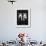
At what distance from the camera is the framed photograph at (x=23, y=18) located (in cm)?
503

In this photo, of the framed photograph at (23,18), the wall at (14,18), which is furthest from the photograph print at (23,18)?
the wall at (14,18)

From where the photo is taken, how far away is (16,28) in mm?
5039

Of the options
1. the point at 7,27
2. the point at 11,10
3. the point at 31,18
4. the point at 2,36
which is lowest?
the point at 2,36

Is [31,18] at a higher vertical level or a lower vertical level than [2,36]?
higher

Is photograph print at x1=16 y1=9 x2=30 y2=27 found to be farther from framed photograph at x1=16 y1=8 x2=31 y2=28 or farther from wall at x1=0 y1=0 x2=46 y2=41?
wall at x1=0 y1=0 x2=46 y2=41

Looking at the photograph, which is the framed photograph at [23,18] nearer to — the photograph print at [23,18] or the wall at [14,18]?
the photograph print at [23,18]

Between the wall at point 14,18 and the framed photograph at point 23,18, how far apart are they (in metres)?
0.11

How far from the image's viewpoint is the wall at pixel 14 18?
5.02 m

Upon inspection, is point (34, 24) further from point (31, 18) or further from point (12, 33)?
point (12, 33)

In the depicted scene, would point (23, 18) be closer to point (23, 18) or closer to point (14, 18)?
point (23, 18)

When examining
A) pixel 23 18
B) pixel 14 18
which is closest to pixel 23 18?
pixel 23 18

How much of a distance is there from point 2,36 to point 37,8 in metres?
1.65

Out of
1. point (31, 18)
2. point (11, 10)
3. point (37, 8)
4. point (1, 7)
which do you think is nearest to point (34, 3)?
point (37, 8)

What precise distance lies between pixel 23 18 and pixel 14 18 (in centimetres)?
34
